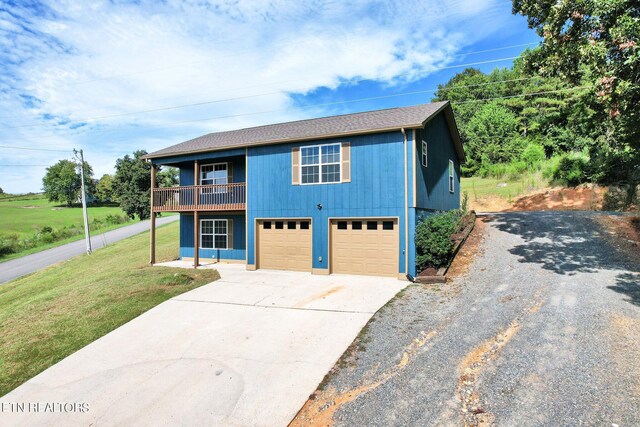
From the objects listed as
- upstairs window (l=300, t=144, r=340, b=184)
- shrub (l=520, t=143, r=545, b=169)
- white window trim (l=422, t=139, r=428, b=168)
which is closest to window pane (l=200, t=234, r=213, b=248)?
upstairs window (l=300, t=144, r=340, b=184)

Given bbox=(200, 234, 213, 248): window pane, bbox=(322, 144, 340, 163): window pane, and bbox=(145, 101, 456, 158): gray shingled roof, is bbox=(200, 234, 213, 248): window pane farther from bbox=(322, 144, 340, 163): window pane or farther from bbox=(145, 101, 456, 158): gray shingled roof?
bbox=(322, 144, 340, 163): window pane

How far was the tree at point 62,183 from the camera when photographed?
75.1 metres

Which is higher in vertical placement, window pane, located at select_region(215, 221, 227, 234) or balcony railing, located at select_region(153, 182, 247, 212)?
balcony railing, located at select_region(153, 182, 247, 212)

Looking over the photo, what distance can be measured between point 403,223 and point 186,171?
12839 millimetres

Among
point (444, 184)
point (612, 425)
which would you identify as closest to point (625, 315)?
point (612, 425)

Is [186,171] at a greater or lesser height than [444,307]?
greater

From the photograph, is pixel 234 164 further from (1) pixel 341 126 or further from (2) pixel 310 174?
(1) pixel 341 126

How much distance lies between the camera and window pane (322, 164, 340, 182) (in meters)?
12.9

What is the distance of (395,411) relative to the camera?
439 cm

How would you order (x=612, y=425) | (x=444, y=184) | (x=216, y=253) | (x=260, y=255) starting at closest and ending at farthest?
(x=612, y=425) → (x=260, y=255) → (x=444, y=184) → (x=216, y=253)

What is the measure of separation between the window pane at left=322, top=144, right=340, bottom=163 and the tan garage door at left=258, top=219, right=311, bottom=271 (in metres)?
2.58

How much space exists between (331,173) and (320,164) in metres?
0.60

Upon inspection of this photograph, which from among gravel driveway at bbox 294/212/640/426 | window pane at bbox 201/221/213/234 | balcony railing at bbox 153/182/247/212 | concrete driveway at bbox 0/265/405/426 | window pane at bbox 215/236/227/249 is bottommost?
concrete driveway at bbox 0/265/405/426

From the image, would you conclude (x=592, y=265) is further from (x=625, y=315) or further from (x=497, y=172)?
(x=497, y=172)
